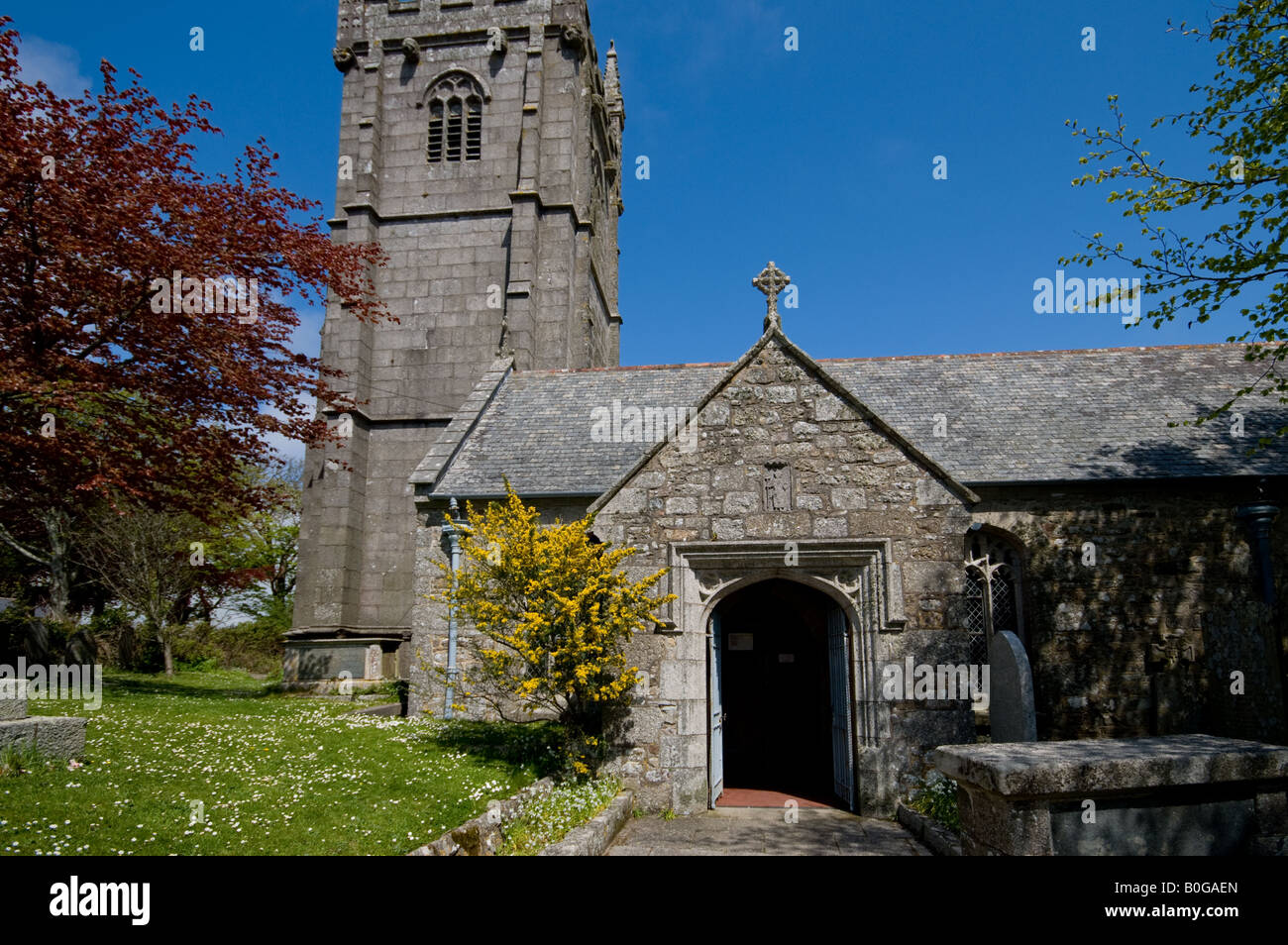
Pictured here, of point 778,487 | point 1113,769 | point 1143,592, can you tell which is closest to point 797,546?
point 778,487

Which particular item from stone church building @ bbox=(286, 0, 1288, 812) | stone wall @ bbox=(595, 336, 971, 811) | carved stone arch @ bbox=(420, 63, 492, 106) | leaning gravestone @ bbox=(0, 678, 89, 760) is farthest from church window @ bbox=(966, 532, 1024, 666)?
carved stone arch @ bbox=(420, 63, 492, 106)

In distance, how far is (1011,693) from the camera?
7727mm

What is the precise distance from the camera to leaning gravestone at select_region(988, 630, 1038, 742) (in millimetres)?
7555

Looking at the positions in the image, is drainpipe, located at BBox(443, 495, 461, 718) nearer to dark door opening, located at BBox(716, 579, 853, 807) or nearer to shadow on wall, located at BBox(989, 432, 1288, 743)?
dark door opening, located at BBox(716, 579, 853, 807)

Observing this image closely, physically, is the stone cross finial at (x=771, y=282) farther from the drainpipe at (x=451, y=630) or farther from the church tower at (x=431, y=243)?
the church tower at (x=431, y=243)

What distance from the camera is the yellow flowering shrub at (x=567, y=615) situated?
8781 millimetres

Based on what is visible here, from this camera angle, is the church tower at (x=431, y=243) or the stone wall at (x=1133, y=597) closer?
the stone wall at (x=1133, y=597)

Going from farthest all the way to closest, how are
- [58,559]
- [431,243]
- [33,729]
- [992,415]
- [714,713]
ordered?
1. [58,559]
2. [431,243]
3. [992,415]
4. [714,713]
5. [33,729]

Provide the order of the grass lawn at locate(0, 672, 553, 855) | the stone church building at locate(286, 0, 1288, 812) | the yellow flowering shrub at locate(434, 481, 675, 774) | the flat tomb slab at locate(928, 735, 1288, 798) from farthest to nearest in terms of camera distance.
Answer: the stone church building at locate(286, 0, 1288, 812), the yellow flowering shrub at locate(434, 481, 675, 774), the grass lawn at locate(0, 672, 553, 855), the flat tomb slab at locate(928, 735, 1288, 798)

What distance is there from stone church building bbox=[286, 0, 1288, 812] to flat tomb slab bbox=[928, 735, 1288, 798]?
11.5 ft

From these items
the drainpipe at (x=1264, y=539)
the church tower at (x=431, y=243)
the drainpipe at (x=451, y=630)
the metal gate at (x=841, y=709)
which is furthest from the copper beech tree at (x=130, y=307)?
the drainpipe at (x=1264, y=539)

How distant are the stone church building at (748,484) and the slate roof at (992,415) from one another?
0.08 meters

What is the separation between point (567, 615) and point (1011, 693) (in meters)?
4.70

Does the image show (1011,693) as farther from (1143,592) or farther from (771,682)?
(1143,592)
